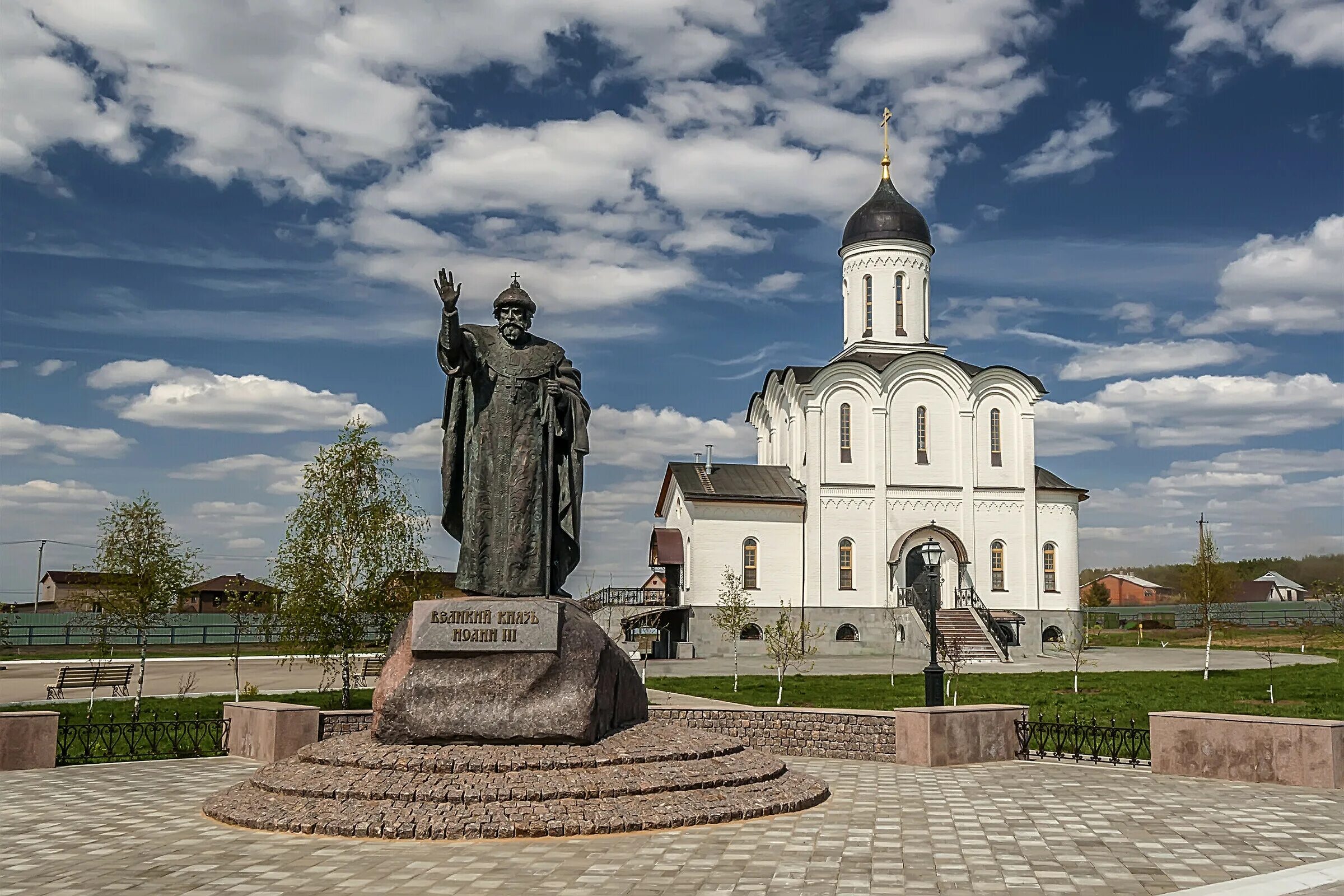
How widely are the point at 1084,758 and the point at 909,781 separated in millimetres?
2750

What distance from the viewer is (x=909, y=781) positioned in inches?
447

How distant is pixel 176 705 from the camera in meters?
20.4

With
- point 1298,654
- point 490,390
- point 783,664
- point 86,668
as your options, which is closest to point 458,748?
point 490,390

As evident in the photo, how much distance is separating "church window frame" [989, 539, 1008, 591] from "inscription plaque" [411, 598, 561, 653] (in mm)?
32650

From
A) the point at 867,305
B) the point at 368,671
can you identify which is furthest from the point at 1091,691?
the point at 867,305

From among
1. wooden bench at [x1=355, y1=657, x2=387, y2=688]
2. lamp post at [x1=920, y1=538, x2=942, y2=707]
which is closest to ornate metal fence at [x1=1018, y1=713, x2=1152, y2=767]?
lamp post at [x1=920, y1=538, x2=942, y2=707]

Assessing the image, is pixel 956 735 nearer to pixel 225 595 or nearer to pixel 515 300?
pixel 515 300

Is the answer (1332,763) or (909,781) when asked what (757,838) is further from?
(1332,763)

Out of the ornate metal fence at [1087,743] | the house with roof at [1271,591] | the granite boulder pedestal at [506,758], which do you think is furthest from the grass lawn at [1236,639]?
the house with roof at [1271,591]

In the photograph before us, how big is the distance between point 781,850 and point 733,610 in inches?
893

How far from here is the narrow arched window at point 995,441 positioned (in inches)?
1609

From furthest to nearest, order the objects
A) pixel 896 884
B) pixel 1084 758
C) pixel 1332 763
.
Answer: pixel 1084 758
pixel 1332 763
pixel 896 884

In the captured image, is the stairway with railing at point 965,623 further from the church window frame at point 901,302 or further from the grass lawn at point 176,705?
the grass lawn at point 176,705

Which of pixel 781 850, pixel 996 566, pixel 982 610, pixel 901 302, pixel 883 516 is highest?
pixel 901 302
